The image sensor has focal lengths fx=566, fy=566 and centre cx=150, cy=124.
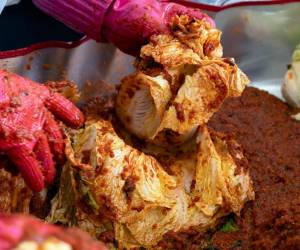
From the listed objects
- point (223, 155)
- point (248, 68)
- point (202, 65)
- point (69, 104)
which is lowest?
point (248, 68)

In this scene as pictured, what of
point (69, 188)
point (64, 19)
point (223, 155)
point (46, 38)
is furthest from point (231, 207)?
point (46, 38)

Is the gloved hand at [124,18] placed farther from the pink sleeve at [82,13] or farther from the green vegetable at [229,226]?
the green vegetable at [229,226]

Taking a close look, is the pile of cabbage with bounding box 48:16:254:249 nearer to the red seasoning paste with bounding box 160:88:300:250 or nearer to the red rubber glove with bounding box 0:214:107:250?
the red seasoning paste with bounding box 160:88:300:250


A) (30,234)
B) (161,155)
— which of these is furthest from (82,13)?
(30,234)

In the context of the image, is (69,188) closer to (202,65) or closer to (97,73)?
(202,65)

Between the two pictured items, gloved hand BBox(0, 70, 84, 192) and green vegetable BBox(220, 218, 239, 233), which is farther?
green vegetable BBox(220, 218, 239, 233)

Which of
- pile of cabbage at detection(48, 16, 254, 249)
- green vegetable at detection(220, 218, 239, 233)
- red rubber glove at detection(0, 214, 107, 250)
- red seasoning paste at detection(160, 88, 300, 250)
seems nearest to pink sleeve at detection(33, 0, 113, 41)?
pile of cabbage at detection(48, 16, 254, 249)
